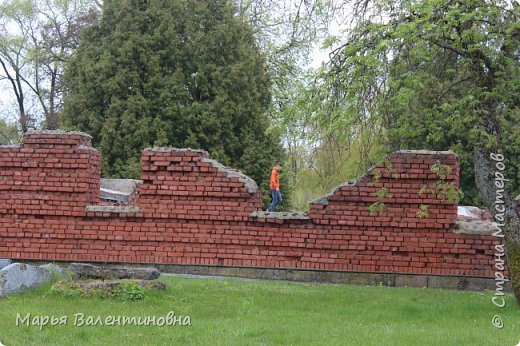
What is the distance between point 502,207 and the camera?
9.23m

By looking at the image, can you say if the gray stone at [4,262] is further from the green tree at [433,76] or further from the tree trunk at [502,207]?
the tree trunk at [502,207]

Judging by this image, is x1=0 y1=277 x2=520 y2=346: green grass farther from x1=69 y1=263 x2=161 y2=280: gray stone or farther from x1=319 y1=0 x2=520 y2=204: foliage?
x1=319 y1=0 x2=520 y2=204: foliage

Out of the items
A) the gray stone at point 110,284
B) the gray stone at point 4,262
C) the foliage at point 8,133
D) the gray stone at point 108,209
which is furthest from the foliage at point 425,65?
the foliage at point 8,133

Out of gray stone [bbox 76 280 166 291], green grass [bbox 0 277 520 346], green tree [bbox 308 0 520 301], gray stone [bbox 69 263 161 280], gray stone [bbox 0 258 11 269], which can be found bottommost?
green grass [bbox 0 277 520 346]

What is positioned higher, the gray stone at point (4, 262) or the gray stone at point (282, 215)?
the gray stone at point (282, 215)

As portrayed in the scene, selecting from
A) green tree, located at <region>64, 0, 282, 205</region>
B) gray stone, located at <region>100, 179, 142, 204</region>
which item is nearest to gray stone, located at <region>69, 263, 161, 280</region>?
gray stone, located at <region>100, 179, 142, 204</region>

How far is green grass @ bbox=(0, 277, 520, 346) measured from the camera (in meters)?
6.93

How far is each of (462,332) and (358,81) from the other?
10.9ft

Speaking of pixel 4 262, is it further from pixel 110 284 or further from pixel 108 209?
pixel 110 284

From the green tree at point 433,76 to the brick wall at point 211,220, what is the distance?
1.85 m

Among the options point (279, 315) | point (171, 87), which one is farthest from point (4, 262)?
point (171, 87)

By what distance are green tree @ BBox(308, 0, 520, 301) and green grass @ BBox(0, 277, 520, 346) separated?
4.39ft

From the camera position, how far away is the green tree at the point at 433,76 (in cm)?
880

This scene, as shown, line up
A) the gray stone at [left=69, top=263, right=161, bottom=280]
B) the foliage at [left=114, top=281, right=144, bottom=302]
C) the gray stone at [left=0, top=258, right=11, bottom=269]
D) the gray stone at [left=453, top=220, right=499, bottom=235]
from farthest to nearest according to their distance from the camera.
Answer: the gray stone at [left=453, top=220, right=499, bottom=235] → the gray stone at [left=0, top=258, right=11, bottom=269] → the gray stone at [left=69, top=263, right=161, bottom=280] → the foliage at [left=114, top=281, right=144, bottom=302]
